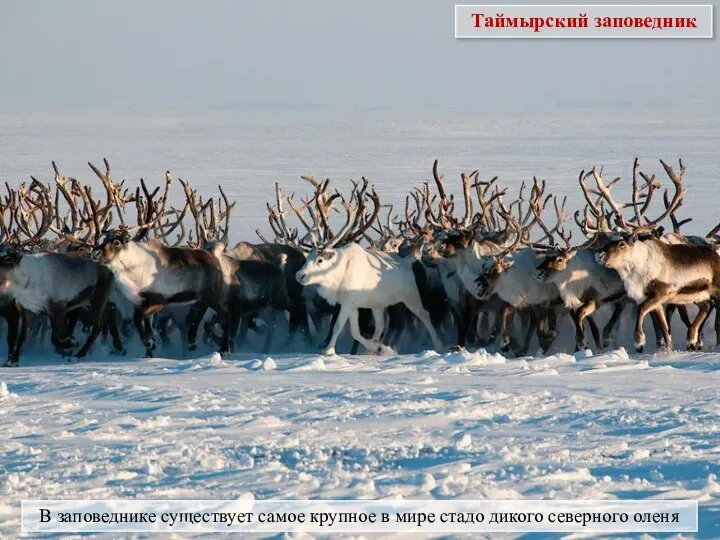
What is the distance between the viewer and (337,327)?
537 inches

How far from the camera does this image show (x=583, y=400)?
32.3 feet

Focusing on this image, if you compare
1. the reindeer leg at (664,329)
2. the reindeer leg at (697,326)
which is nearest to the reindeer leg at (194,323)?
the reindeer leg at (664,329)

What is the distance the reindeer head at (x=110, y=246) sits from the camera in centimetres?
1354

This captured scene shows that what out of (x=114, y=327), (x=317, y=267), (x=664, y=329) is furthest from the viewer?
(x=114, y=327)

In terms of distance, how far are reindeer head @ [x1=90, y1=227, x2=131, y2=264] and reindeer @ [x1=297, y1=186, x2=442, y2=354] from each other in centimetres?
172

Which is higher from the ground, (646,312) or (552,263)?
(552,263)

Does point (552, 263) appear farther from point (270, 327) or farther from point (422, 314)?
point (270, 327)

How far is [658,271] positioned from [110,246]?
5.17m

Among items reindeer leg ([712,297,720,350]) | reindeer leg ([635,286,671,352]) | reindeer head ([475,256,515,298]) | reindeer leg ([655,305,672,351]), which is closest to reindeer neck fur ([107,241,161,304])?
reindeer head ([475,256,515,298])

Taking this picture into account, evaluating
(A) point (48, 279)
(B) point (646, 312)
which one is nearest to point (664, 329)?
(B) point (646, 312)

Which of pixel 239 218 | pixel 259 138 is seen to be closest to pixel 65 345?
pixel 239 218

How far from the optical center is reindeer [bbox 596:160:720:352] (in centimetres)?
1320

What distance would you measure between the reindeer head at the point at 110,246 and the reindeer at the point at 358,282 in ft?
5.63

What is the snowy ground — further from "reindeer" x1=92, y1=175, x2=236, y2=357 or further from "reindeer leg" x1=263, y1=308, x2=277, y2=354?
"reindeer leg" x1=263, y1=308, x2=277, y2=354
